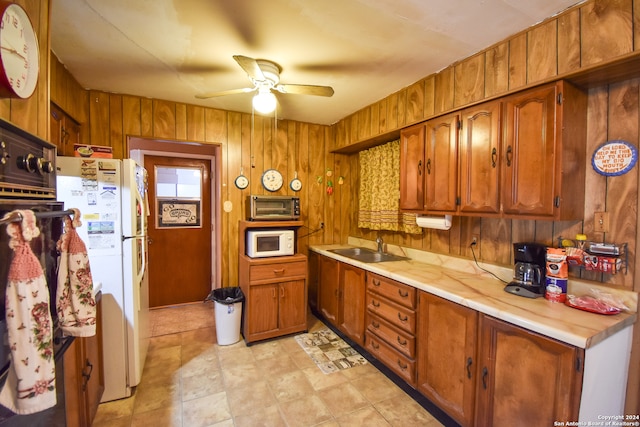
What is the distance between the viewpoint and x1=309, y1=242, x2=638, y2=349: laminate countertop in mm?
1228

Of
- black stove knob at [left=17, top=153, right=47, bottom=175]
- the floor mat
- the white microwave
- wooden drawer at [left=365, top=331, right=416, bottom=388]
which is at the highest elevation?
black stove knob at [left=17, top=153, right=47, bottom=175]

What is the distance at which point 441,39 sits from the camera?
5.83 ft

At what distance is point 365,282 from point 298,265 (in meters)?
0.78

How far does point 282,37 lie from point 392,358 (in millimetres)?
2437

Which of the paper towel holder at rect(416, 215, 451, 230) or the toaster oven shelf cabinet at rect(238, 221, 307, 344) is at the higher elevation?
the paper towel holder at rect(416, 215, 451, 230)

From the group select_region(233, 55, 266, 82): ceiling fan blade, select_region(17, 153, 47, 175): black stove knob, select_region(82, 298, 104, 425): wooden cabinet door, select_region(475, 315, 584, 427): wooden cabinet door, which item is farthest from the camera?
select_region(233, 55, 266, 82): ceiling fan blade

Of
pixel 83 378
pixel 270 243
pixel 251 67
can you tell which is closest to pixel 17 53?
pixel 251 67

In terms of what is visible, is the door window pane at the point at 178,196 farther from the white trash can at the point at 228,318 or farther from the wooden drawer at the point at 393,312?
the wooden drawer at the point at 393,312

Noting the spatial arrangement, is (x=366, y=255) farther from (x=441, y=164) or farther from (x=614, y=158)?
(x=614, y=158)

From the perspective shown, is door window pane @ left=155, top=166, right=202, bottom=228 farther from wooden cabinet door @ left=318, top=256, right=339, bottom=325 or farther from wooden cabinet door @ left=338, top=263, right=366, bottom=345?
Answer: wooden cabinet door @ left=338, top=263, right=366, bottom=345

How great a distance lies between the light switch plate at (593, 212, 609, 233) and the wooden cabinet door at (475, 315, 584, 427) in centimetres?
78

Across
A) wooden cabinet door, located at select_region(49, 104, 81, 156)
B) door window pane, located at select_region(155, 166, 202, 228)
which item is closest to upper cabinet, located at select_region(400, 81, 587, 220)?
wooden cabinet door, located at select_region(49, 104, 81, 156)

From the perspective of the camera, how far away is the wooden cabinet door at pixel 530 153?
152 centimetres

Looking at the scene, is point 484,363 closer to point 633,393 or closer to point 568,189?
point 633,393
